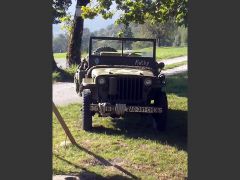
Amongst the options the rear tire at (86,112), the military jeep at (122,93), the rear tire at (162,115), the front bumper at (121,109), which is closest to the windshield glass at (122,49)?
the military jeep at (122,93)

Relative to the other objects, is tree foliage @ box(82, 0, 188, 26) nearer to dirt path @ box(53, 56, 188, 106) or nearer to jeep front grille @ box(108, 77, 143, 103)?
jeep front grille @ box(108, 77, 143, 103)

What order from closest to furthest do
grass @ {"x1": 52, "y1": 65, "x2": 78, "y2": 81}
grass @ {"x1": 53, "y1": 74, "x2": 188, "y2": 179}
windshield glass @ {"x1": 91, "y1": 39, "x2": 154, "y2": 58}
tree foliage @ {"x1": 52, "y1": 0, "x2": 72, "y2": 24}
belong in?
1. grass @ {"x1": 53, "y1": 74, "x2": 188, "y2": 179}
2. windshield glass @ {"x1": 91, "y1": 39, "x2": 154, "y2": 58}
3. grass @ {"x1": 52, "y1": 65, "x2": 78, "y2": 81}
4. tree foliage @ {"x1": 52, "y1": 0, "x2": 72, "y2": 24}

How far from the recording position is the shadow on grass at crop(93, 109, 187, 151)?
7.66m

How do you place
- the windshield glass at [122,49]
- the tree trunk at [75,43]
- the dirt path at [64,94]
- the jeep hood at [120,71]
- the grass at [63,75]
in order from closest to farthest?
1. the jeep hood at [120,71]
2. the windshield glass at [122,49]
3. the dirt path at [64,94]
4. the grass at [63,75]
5. the tree trunk at [75,43]

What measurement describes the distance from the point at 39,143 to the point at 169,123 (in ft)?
19.4

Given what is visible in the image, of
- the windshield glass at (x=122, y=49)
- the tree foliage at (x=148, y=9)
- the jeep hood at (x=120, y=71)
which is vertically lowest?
the jeep hood at (x=120, y=71)

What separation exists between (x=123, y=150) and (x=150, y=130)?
1.50 m

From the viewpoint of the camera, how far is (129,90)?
26.8 ft

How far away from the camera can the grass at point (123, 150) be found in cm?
599

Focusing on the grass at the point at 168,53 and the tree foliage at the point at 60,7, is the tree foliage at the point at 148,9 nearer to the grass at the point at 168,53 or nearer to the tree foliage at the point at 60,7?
the tree foliage at the point at 60,7

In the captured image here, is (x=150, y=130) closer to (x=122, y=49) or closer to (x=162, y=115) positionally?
(x=162, y=115)

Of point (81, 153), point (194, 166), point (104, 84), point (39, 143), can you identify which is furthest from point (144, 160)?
point (39, 143)

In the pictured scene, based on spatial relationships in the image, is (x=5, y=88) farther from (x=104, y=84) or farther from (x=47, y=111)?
(x=104, y=84)

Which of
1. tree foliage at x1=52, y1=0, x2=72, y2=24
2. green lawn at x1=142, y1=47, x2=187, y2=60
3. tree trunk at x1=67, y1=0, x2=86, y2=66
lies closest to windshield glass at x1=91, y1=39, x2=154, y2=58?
tree trunk at x1=67, y1=0, x2=86, y2=66
